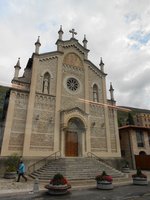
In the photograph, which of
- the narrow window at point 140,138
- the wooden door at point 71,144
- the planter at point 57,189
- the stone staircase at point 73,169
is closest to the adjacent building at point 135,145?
the narrow window at point 140,138

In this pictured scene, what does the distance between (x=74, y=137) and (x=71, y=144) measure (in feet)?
3.15

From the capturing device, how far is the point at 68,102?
1981 cm

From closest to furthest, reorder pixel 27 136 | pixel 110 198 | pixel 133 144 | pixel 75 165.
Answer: pixel 110 198 → pixel 75 165 → pixel 27 136 → pixel 133 144

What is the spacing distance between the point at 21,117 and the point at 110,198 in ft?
39.0

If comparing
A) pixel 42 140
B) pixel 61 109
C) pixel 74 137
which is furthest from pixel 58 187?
pixel 61 109

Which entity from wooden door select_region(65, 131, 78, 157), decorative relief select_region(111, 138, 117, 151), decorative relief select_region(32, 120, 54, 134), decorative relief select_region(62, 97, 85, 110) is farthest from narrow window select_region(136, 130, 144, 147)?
decorative relief select_region(32, 120, 54, 134)

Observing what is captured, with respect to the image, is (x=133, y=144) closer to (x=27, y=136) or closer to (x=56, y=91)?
(x=56, y=91)

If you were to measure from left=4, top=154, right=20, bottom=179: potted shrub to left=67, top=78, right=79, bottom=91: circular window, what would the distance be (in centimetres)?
1049

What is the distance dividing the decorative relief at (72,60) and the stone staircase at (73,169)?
1288 centimetres

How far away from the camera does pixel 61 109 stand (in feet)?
62.2

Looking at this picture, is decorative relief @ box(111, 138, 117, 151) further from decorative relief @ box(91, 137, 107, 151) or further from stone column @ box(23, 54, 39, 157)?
stone column @ box(23, 54, 39, 157)

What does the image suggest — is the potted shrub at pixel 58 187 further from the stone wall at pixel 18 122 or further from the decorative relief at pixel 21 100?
the decorative relief at pixel 21 100

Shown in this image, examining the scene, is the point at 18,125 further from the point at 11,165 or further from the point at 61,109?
the point at 61,109

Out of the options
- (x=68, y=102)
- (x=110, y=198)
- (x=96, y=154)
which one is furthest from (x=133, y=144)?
(x=110, y=198)
